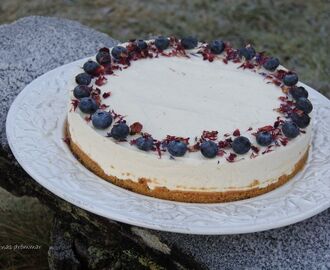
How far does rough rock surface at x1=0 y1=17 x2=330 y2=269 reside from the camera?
1.82 m

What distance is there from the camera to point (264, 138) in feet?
5.92

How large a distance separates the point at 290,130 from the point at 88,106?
55 centimetres

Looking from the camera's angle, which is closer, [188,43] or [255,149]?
[255,149]

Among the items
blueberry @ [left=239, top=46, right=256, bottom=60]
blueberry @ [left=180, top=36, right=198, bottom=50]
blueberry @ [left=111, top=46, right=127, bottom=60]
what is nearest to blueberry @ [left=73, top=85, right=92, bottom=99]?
blueberry @ [left=111, top=46, right=127, bottom=60]

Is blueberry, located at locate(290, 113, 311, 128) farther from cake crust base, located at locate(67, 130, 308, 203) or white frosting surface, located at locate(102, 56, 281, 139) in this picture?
cake crust base, located at locate(67, 130, 308, 203)

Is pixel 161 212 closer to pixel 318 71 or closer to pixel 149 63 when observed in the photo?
pixel 149 63

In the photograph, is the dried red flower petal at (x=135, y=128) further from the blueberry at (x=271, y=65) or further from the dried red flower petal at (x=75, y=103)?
the blueberry at (x=271, y=65)

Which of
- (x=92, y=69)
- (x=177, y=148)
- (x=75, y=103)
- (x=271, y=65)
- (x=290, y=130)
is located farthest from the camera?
(x=271, y=65)

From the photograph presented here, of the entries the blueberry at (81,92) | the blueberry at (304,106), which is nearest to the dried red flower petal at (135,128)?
the blueberry at (81,92)

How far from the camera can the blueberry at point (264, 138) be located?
1.81m

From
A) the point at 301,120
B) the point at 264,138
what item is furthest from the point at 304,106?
the point at 264,138

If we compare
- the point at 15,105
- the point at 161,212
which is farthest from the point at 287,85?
the point at 15,105

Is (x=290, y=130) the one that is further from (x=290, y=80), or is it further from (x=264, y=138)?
(x=290, y=80)

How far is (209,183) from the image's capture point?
Result: 178cm
